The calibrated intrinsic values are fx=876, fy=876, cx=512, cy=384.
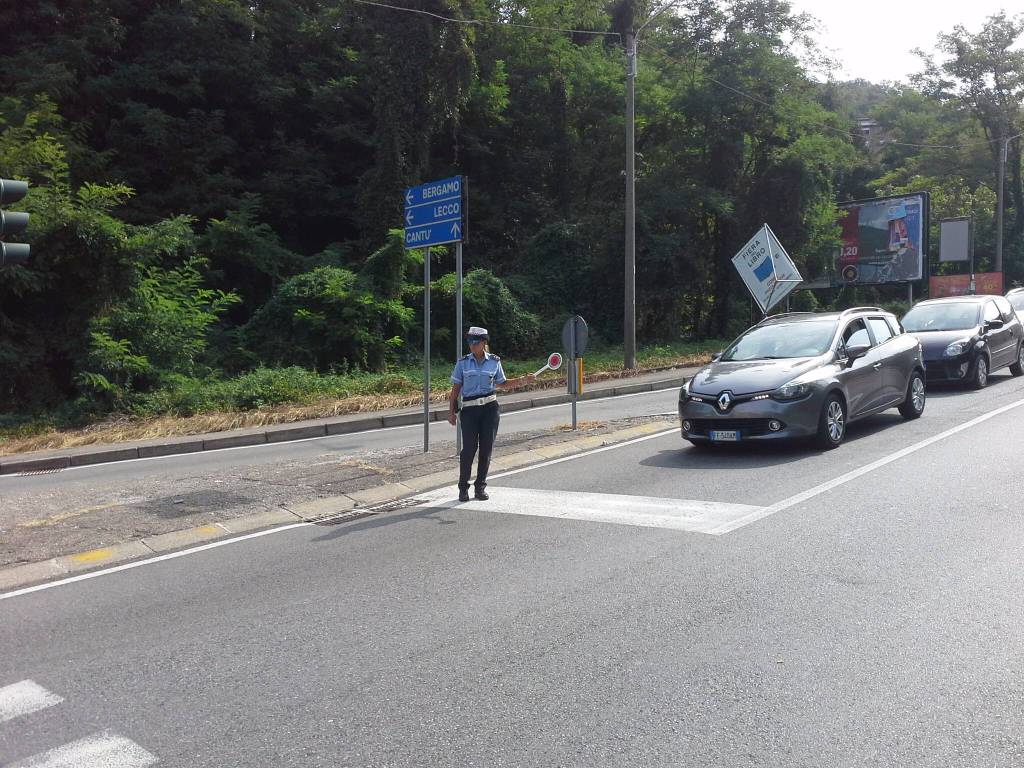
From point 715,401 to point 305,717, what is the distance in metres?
7.24

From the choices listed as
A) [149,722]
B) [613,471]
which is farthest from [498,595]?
[613,471]

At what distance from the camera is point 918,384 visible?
498 inches

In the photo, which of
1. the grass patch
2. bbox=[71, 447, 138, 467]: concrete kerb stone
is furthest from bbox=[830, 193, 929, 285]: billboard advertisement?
bbox=[71, 447, 138, 467]: concrete kerb stone

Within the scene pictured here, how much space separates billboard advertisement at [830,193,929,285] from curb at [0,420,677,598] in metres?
27.3

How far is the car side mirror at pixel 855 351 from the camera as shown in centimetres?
1091

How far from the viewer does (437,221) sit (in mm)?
11375

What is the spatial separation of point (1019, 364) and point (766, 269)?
5523 mm

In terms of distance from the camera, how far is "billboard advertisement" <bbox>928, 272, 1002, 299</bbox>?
1486 inches

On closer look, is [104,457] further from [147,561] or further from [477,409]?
[477,409]

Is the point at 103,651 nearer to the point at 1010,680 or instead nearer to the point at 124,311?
the point at 1010,680

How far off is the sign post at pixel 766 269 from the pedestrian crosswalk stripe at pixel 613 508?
391 inches

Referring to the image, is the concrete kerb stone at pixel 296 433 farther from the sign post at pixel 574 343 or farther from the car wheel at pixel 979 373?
the car wheel at pixel 979 373

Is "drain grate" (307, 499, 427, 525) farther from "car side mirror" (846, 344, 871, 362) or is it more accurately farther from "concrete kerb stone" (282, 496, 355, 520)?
"car side mirror" (846, 344, 871, 362)

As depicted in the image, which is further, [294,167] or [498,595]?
[294,167]
